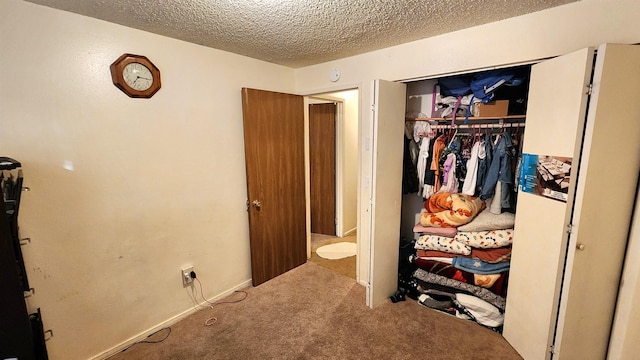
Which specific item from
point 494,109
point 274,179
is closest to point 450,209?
point 494,109

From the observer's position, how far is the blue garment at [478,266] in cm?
A: 213

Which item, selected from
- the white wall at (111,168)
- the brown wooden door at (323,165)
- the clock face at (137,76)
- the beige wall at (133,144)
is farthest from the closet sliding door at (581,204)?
the clock face at (137,76)

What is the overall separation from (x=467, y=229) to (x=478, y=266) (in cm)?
30

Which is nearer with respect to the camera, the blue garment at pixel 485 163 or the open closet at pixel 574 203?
the open closet at pixel 574 203

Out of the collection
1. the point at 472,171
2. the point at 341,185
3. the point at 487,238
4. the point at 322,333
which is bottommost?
the point at 322,333

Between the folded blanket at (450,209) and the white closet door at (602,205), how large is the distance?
2.59 ft

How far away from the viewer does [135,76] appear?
188 centimetres

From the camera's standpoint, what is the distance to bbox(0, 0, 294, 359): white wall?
1.55m

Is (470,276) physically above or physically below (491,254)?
below

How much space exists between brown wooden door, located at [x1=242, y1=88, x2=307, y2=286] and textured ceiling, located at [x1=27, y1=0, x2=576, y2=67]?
616 millimetres

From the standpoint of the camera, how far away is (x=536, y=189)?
1.70 m

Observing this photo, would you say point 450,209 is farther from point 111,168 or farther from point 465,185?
point 111,168

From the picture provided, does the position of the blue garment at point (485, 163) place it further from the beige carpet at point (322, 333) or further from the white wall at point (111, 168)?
the white wall at point (111, 168)

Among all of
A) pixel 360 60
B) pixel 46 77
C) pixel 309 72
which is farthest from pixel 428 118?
pixel 46 77
